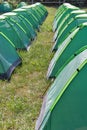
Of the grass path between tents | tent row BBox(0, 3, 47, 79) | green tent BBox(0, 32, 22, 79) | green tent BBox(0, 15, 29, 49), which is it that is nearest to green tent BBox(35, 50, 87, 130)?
the grass path between tents

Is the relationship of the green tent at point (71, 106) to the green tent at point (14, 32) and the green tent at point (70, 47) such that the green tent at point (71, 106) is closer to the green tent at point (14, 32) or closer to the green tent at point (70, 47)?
the green tent at point (70, 47)

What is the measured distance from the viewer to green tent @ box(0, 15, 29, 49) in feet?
41.1

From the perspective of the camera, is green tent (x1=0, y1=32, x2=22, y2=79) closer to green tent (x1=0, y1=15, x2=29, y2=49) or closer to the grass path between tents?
the grass path between tents

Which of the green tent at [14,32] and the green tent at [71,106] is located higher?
the green tent at [71,106]

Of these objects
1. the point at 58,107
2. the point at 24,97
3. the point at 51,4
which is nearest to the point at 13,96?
the point at 24,97

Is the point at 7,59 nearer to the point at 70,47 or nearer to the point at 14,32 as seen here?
the point at 70,47

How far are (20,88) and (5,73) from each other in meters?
0.79

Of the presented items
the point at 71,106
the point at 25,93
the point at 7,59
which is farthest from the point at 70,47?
the point at 71,106

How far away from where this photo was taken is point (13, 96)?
27.9 ft

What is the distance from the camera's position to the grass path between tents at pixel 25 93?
712 cm

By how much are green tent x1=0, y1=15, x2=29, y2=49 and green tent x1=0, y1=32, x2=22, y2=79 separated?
60.1 inches

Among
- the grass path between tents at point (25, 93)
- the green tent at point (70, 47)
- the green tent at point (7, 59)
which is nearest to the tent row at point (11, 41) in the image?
the green tent at point (7, 59)

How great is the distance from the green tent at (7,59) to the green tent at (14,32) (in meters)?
1.53

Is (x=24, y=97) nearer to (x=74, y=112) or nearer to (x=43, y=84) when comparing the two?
(x=43, y=84)
